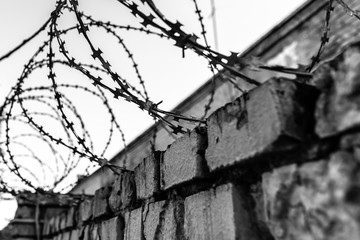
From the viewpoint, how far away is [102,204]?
237 cm

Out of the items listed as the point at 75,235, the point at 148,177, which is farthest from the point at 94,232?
the point at 148,177

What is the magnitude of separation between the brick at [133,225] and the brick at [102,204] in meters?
0.40

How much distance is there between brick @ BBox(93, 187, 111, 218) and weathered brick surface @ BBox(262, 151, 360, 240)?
1.58 meters

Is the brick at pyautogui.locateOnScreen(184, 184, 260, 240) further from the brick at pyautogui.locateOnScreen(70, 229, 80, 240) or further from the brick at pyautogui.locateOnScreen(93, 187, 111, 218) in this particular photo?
the brick at pyautogui.locateOnScreen(70, 229, 80, 240)

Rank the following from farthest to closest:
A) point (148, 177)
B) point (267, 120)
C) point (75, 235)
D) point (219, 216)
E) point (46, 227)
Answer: point (46, 227), point (75, 235), point (148, 177), point (219, 216), point (267, 120)

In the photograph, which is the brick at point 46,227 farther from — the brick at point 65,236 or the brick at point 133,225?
the brick at point 133,225

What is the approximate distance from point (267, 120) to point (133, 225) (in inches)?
46.1

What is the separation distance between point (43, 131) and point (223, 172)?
143 centimetres

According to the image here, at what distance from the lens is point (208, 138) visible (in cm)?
128

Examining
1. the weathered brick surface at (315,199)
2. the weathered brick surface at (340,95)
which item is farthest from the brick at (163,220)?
the weathered brick surface at (340,95)

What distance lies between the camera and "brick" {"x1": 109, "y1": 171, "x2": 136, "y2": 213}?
6.53ft

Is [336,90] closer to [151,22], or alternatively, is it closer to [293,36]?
[151,22]

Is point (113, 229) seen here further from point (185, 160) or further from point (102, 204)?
point (185, 160)

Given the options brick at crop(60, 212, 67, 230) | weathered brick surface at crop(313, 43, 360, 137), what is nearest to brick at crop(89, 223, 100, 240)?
brick at crop(60, 212, 67, 230)
